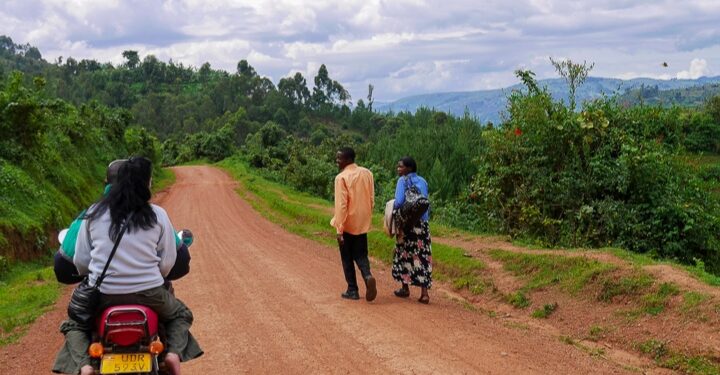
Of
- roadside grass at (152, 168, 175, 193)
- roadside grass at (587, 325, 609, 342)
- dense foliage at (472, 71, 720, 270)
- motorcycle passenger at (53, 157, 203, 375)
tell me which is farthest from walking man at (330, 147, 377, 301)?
roadside grass at (152, 168, 175, 193)

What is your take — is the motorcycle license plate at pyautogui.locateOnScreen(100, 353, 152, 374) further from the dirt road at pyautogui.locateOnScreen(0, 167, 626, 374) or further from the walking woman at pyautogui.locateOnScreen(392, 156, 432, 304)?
the walking woman at pyautogui.locateOnScreen(392, 156, 432, 304)

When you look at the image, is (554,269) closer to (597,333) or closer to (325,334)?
(597,333)

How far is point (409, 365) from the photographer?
20.7 feet

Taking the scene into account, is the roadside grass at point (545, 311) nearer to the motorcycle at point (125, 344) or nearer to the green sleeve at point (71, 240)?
the motorcycle at point (125, 344)

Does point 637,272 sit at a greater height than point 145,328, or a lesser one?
lesser

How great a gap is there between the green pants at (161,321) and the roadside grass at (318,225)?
6511mm

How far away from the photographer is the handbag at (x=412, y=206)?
28.8ft

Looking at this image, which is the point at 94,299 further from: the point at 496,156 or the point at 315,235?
the point at 315,235

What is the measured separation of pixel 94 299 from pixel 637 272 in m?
6.74

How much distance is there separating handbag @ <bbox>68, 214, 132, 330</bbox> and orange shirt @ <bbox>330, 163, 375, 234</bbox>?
4711 millimetres

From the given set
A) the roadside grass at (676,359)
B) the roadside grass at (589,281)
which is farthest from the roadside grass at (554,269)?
the roadside grass at (676,359)

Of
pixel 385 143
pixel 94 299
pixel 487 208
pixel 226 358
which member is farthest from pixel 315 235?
pixel 385 143

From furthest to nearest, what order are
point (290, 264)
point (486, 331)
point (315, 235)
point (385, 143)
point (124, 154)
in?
point (385, 143)
point (124, 154)
point (315, 235)
point (290, 264)
point (486, 331)

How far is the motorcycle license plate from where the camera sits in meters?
4.14
